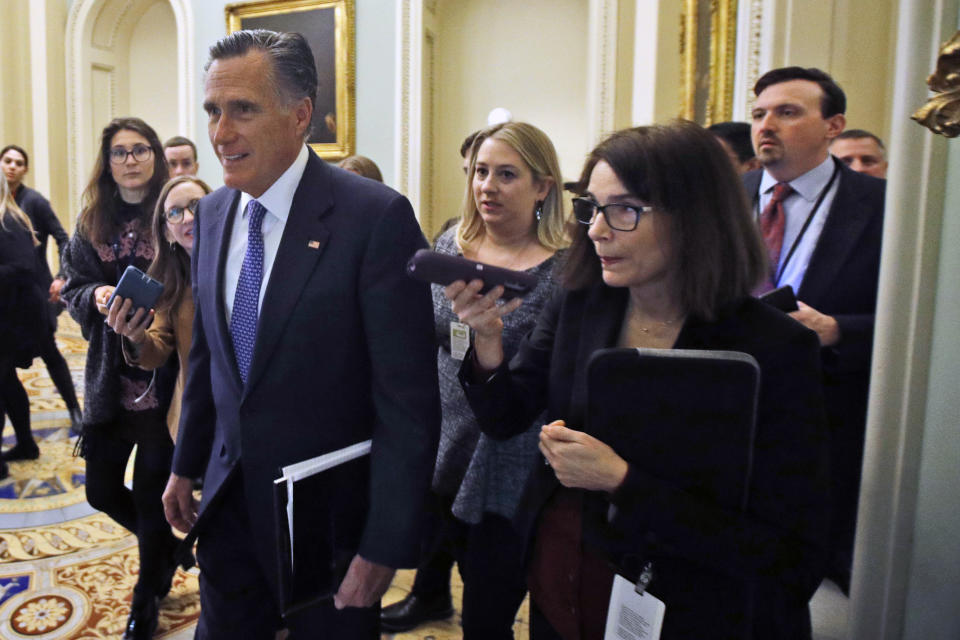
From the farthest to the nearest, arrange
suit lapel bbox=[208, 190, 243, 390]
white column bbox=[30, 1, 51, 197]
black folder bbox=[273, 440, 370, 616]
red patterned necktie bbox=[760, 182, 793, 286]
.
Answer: white column bbox=[30, 1, 51, 197]
red patterned necktie bbox=[760, 182, 793, 286]
suit lapel bbox=[208, 190, 243, 390]
black folder bbox=[273, 440, 370, 616]

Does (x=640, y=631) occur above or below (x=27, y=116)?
below

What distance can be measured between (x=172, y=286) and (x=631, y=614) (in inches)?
71.4

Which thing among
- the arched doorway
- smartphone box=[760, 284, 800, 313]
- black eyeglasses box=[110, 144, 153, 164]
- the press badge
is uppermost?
the arched doorway

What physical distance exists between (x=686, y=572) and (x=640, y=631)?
0.43 ft

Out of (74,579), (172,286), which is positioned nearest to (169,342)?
(172,286)

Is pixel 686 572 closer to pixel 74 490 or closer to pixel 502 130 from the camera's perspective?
pixel 502 130

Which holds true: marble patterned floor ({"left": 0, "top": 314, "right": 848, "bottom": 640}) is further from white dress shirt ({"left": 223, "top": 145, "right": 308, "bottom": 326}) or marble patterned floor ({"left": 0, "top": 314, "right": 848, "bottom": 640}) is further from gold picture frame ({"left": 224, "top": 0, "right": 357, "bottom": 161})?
gold picture frame ({"left": 224, "top": 0, "right": 357, "bottom": 161})

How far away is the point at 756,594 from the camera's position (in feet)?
4.15

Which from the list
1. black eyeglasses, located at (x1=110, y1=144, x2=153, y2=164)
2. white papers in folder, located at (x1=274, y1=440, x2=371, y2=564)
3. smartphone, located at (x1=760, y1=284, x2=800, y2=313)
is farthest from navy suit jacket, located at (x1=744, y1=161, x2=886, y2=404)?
black eyeglasses, located at (x1=110, y1=144, x2=153, y2=164)

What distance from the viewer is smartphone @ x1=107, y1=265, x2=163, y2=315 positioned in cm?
198

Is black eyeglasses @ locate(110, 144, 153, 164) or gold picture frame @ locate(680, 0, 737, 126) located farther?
gold picture frame @ locate(680, 0, 737, 126)

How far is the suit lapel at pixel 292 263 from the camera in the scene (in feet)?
4.69

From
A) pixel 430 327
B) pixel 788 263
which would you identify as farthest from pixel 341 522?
pixel 788 263

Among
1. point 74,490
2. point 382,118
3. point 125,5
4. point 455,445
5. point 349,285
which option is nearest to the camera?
point 349,285
